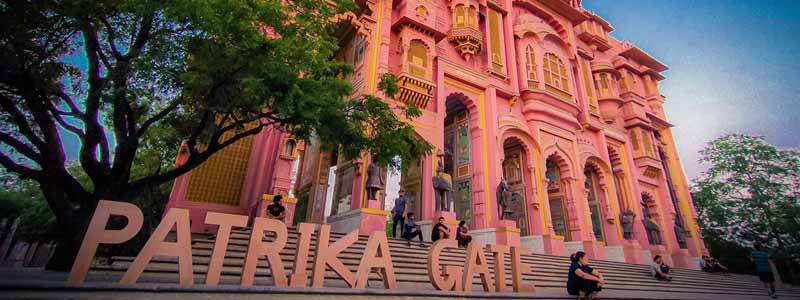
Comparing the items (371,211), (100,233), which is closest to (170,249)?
(100,233)

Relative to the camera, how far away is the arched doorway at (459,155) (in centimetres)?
1428

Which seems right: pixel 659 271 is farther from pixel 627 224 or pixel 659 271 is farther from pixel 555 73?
pixel 555 73

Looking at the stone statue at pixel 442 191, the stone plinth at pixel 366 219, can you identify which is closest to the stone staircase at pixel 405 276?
the stone plinth at pixel 366 219

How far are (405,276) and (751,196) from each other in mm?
22155

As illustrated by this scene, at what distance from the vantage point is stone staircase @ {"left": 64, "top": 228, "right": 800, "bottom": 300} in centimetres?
429

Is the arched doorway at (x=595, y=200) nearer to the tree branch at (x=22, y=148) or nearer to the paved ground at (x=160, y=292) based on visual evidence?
the paved ground at (x=160, y=292)

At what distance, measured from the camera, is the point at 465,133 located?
15.5 meters

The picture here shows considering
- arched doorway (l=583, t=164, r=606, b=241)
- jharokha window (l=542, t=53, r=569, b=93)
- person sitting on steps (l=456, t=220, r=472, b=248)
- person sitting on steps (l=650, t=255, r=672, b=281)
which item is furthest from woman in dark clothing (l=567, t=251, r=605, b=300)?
jharokha window (l=542, t=53, r=569, b=93)

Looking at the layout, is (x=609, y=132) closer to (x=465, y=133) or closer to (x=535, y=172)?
Result: (x=535, y=172)

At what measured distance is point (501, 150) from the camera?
14414 millimetres

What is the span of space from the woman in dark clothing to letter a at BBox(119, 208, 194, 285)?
533 cm

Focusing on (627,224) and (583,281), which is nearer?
(583,281)

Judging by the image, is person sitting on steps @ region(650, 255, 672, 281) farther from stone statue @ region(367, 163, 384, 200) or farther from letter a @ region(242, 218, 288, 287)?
letter a @ region(242, 218, 288, 287)

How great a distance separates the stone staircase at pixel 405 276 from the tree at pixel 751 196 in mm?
7311
